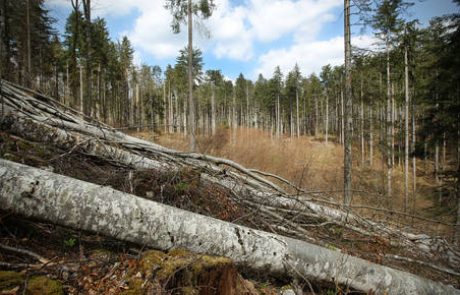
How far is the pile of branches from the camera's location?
11.2 feet

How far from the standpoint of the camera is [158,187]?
3.27 meters

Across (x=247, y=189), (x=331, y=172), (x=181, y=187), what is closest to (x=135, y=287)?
(x=181, y=187)

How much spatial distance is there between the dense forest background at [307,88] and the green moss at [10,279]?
2.26m

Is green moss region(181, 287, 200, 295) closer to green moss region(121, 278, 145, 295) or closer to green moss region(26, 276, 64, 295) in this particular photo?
green moss region(121, 278, 145, 295)

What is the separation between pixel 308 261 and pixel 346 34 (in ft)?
20.4

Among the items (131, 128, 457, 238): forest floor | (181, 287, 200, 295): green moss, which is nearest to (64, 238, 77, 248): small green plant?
(181, 287, 200, 295): green moss

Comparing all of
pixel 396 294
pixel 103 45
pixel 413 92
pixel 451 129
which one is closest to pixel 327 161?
pixel 413 92

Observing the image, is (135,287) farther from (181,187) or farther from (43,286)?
(181,187)

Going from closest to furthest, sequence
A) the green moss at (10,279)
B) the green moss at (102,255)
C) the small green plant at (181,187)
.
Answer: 1. the green moss at (10,279)
2. the green moss at (102,255)
3. the small green plant at (181,187)

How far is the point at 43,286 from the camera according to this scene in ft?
5.79

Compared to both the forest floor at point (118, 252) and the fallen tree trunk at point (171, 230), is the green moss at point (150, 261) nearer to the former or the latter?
the forest floor at point (118, 252)

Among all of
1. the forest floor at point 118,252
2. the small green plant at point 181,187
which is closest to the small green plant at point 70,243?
the forest floor at point 118,252

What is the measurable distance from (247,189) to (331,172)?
657 inches

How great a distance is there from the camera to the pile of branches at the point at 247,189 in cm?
341
